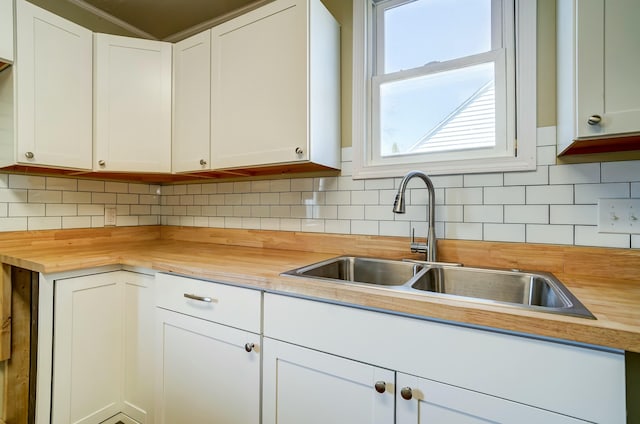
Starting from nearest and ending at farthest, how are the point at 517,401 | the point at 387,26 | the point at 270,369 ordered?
the point at 517,401 → the point at 270,369 → the point at 387,26

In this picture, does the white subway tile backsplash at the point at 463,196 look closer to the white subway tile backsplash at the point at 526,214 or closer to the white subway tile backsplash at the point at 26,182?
the white subway tile backsplash at the point at 526,214

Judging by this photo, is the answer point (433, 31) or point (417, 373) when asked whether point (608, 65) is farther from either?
point (417, 373)

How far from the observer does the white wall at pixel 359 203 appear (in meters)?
1.10

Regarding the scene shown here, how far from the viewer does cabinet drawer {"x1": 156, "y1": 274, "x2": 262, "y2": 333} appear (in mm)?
1027

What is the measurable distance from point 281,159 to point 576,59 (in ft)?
3.55

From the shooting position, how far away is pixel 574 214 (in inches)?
43.4

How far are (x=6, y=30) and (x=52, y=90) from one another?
28 centimetres

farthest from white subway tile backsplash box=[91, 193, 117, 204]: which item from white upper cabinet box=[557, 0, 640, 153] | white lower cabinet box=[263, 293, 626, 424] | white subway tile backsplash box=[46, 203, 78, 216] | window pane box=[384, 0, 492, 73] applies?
white upper cabinet box=[557, 0, 640, 153]

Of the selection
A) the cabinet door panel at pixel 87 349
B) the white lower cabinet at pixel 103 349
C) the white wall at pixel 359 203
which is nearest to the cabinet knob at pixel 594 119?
the white wall at pixel 359 203

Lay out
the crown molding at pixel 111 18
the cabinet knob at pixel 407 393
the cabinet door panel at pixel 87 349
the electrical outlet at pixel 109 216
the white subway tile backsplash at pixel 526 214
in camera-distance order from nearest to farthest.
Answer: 1. the cabinet knob at pixel 407 393
2. the white subway tile backsplash at pixel 526 214
3. the cabinet door panel at pixel 87 349
4. the crown molding at pixel 111 18
5. the electrical outlet at pixel 109 216

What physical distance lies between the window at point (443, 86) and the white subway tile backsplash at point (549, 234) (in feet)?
0.80

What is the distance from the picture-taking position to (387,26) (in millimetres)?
1542

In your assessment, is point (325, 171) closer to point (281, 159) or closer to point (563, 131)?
point (281, 159)

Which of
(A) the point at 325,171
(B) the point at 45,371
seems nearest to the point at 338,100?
(A) the point at 325,171
